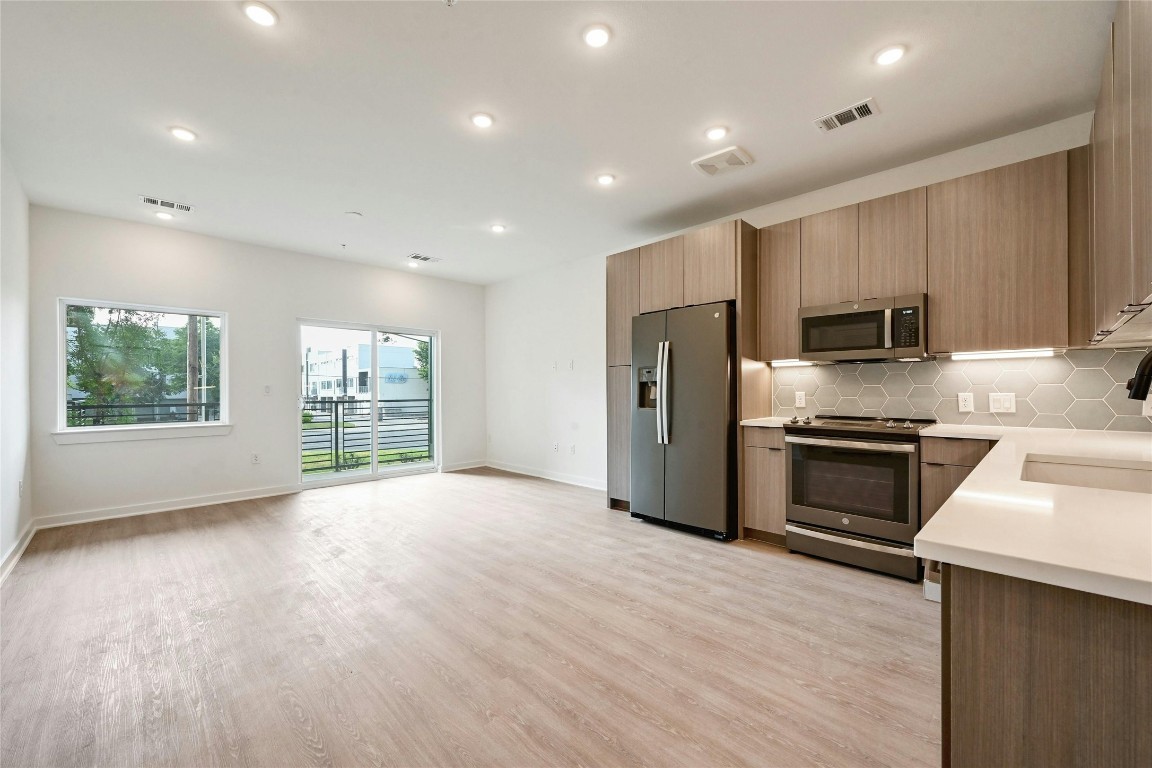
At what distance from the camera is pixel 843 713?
5.69 ft

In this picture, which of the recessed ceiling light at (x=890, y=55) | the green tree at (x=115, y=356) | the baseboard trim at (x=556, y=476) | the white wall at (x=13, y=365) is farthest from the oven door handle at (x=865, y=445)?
the green tree at (x=115, y=356)

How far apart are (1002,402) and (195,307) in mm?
6780

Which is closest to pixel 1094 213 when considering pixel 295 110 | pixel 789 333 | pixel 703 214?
pixel 789 333

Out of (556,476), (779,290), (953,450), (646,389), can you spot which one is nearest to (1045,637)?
(953,450)

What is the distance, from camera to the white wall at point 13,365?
314cm

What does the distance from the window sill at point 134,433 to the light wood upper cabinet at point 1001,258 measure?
6.30 metres

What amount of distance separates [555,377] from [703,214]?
8.90 feet

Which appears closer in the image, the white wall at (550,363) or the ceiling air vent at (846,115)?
the ceiling air vent at (846,115)

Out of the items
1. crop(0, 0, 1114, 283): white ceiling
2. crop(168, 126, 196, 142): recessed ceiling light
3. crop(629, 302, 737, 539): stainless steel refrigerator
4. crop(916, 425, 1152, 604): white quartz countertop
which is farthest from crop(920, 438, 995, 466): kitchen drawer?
crop(168, 126, 196, 142): recessed ceiling light

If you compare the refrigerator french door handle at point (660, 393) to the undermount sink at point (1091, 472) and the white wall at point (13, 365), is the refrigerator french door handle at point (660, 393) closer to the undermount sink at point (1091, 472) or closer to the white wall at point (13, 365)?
the undermount sink at point (1091, 472)

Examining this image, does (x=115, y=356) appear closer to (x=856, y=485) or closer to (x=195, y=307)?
(x=195, y=307)

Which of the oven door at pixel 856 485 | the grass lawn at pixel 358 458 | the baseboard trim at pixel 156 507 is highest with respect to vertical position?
the oven door at pixel 856 485

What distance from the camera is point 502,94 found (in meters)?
2.58

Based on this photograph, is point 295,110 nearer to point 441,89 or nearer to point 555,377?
point 441,89
